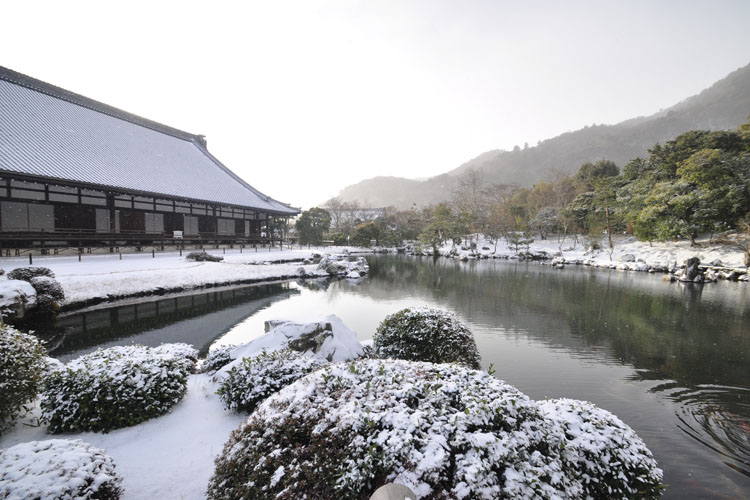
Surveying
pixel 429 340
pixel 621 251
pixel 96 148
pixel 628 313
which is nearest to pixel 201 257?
pixel 96 148

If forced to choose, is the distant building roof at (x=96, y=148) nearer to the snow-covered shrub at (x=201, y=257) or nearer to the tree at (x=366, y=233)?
the snow-covered shrub at (x=201, y=257)

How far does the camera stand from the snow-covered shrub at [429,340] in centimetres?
508

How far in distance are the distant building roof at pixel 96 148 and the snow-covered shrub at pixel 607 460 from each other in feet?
72.8

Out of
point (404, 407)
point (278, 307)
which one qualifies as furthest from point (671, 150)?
point (404, 407)

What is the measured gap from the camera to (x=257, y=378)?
416 centimetres

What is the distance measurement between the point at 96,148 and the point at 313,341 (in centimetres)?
2426

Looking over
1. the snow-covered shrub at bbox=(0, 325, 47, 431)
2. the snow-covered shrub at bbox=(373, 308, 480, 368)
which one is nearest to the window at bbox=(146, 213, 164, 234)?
the snow-covered shrub at bbox=(0, 325, 47, 431)

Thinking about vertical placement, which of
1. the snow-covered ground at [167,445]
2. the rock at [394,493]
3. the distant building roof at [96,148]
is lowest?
the snow-covered ground at [167,445]

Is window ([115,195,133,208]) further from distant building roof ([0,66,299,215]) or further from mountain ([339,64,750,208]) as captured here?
mountain ([339,64,750,208])

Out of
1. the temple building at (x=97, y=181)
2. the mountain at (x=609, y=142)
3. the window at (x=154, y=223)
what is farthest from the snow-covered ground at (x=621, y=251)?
the mountain at (x=609, y=142)

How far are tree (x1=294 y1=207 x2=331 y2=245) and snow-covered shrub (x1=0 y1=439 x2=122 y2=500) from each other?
134ft

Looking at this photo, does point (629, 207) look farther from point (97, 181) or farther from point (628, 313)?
point (97, 181)

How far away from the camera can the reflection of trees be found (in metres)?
7.12

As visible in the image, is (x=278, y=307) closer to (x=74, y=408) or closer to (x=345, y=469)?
(x=74, y=408)
